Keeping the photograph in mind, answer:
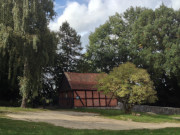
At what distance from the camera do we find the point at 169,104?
38531 millimetres

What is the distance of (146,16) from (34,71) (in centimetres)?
2126

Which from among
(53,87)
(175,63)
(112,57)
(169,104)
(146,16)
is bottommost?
(169,104)

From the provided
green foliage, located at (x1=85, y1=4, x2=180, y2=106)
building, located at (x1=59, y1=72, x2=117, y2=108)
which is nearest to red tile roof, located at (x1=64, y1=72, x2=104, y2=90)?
building, located at (x1=59, y1=72, x2=117, y2=108)

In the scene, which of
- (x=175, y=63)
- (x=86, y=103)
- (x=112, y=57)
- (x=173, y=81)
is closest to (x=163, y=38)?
(x=175, y=63)

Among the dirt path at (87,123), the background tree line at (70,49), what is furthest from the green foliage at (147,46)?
the dirt path at (87,123)

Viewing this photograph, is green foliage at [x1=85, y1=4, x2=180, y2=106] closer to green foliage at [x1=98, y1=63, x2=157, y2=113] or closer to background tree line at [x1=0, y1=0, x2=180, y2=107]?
background tree line at [x1=0, y1=0, x2=180, y2=107]

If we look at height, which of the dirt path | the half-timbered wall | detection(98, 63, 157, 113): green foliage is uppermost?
detection(98, 63, 157, 113): green foliage

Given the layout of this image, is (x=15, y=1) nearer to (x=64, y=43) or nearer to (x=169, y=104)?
(x=64, y=43)

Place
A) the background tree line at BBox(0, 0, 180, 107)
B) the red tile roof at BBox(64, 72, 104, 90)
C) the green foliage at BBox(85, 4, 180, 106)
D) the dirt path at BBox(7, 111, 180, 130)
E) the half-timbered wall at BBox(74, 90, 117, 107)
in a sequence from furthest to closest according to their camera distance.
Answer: the green foliage at BBox(85, 4, 180, 106)
the red tile roof at BBox(64, 72, 104, 90)
the half-timbered wall at BBox(74, 90, 117, 107)
the background tree line at BBox(0, 0, 180, 107)
the dirt path at BBox(7, 111, 180, 130)

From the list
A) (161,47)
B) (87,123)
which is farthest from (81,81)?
(87,123)

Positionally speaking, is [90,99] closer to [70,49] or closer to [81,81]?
[81,81]

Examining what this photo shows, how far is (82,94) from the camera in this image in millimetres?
31000

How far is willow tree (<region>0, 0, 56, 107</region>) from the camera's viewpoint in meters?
22.8

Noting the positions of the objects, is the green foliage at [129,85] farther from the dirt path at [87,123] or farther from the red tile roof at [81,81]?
the red tile roof at [81,81]
